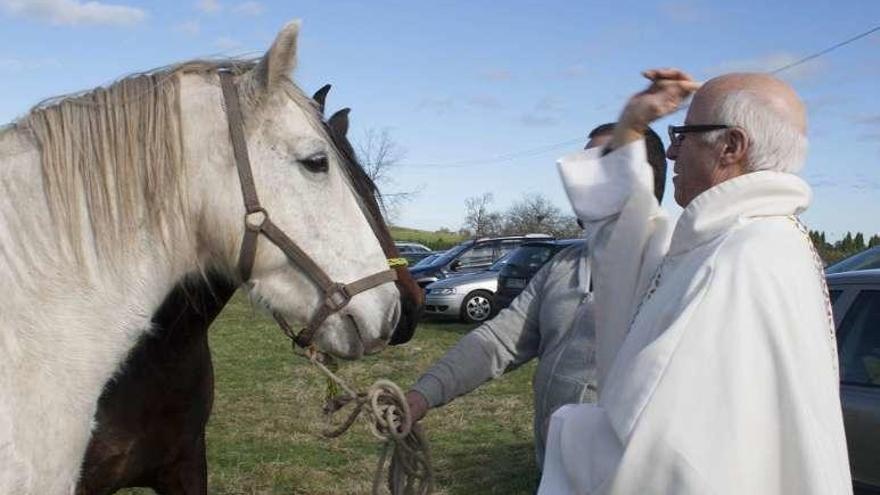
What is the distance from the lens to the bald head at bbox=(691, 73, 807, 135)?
5.28 ft

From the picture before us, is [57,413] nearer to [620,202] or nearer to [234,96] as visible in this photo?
[234,96]

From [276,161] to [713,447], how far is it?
1.24m

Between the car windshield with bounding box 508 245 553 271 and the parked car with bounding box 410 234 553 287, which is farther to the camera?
the parked car with bounding box 410 234 553 287

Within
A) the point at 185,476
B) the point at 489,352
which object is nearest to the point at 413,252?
the point at 185,476

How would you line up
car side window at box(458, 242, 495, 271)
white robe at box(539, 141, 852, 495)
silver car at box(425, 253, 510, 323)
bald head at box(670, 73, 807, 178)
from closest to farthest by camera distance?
white robe at box(539, 141, 852, 495), bald head at box(670, 73, 807, 178), silver car at box(425, 253, 510, 323), car side window at box(458, 242, 495, 271)

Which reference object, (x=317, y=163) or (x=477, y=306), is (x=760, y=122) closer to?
(x=317, y=163)

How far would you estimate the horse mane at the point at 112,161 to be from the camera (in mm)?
1906

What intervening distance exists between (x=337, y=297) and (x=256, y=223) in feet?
0.92

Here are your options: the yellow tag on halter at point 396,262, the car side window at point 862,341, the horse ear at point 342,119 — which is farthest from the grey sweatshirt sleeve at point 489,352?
the car side window at point 862,341

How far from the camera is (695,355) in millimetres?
1443

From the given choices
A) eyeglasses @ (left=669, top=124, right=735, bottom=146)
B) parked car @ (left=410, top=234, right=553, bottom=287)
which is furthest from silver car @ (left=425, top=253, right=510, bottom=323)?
eyeglasses @ (left=669, top=124, right=735, bottom=146)

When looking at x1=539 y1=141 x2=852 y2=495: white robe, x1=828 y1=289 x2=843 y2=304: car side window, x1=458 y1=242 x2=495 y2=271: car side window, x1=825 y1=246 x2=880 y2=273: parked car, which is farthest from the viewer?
x1=458 y1=242 x2=495 y2=271: car side window

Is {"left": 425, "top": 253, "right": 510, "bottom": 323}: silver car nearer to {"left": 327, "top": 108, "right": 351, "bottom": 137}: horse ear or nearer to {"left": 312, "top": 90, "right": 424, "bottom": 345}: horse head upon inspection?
{"left": 327, "top": 108, "right": 351, "bottom": 137}: horse ear

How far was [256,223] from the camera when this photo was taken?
2051 mm
